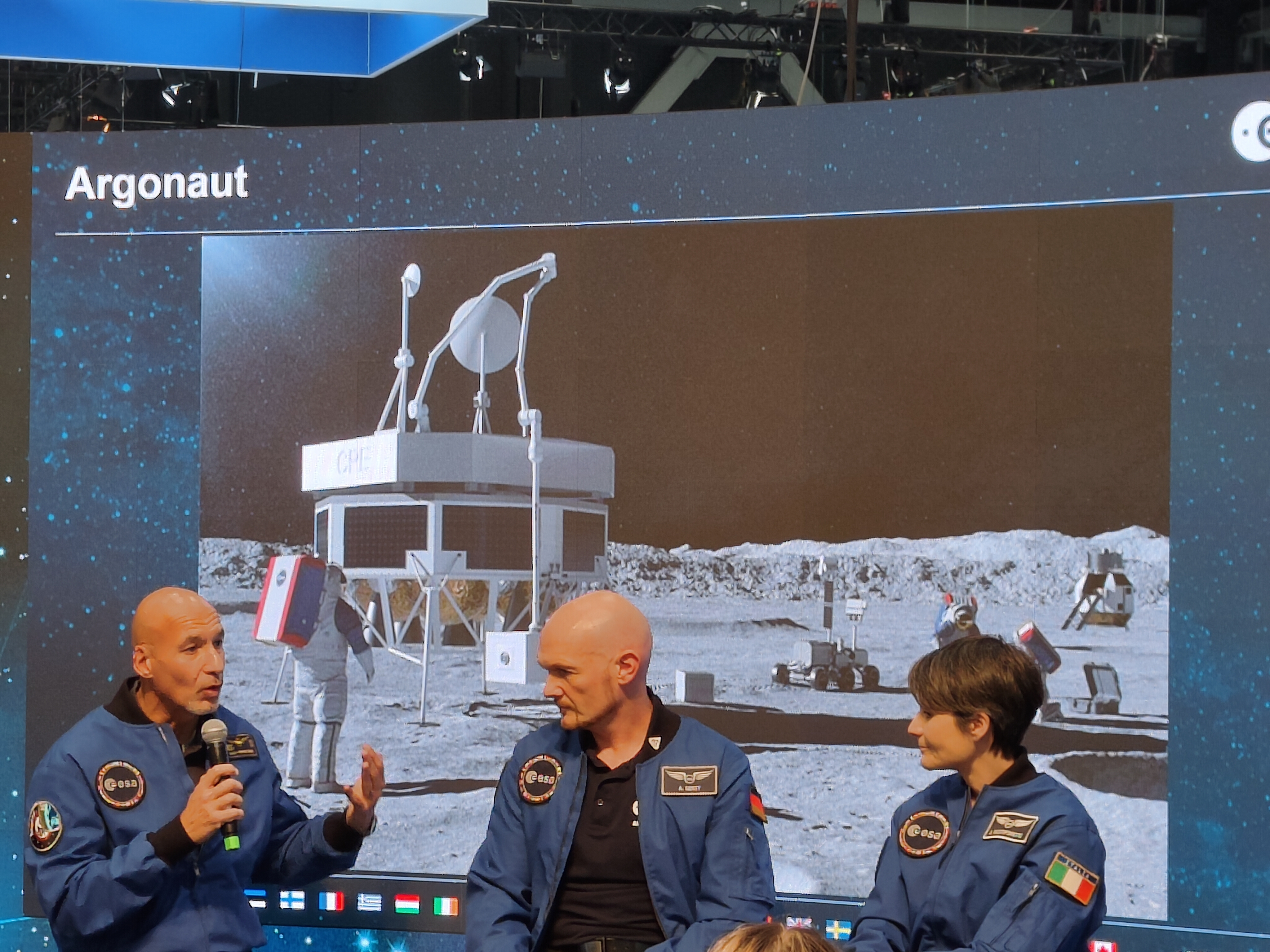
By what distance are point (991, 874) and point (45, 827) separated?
185 centimetres

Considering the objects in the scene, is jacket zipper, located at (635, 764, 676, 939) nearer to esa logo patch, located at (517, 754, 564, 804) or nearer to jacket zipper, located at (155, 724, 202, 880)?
esa logo patch, located at (517, 754, 564, 804)

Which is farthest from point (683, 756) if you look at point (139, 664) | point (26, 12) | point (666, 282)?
point (666, 282)

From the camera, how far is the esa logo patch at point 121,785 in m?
3.05

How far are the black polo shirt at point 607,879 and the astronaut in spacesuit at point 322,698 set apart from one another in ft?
7.43

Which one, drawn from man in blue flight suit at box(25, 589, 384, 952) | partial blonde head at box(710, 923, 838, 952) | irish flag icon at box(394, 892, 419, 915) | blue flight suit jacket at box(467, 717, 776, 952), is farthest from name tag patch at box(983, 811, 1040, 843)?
irish flag icon at box(394, 892, 419, 915)

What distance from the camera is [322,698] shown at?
514 centimetres

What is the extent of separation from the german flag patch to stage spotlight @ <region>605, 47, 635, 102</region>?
6.38m

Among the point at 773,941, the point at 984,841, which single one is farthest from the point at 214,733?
the point at 773,941

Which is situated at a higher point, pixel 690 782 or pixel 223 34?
pixel 223 34

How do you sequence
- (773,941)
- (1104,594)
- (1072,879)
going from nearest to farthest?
(773,941), (1072,879), (1104,594)

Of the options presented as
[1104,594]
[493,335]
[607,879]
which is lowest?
[607,879]

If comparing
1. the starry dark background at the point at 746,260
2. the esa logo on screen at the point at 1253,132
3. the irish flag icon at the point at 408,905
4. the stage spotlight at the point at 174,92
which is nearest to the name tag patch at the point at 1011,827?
the starry dark background at the point at 746,260

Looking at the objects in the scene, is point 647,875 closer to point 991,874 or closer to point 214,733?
point 991,874

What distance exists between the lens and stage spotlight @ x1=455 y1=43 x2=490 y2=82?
8.30 meters
